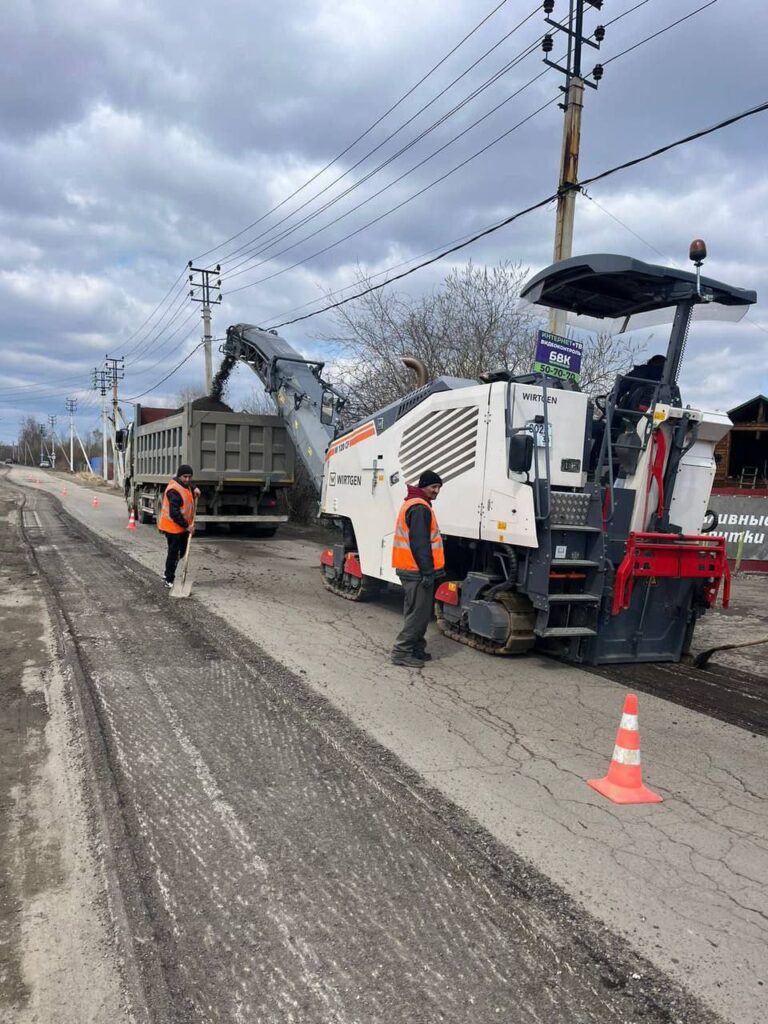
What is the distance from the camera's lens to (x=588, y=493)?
638 cm

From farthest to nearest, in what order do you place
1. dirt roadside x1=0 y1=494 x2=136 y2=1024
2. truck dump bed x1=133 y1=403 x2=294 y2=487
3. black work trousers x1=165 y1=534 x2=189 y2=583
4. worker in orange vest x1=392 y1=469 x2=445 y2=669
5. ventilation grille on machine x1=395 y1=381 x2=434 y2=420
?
truck dump bed x1=133 y1=403 x2=294 y2=487 → black work trousers x1=165 y1=534 x2=189 y2=583 → ventilation grille on machine x1=395 y1=381 x2=434 y2=420 → worker in orange vest x1=392 y1=469 x2=445 y2=669 → dirt roadside x1=0 y1=494 x2=136 y2=1024

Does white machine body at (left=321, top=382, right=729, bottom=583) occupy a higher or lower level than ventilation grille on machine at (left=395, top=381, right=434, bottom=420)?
lower

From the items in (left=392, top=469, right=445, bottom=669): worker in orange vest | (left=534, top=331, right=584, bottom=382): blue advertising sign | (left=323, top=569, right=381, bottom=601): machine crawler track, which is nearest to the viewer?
(left=392, top=469, right=445, bottom=669): worker in orange vest

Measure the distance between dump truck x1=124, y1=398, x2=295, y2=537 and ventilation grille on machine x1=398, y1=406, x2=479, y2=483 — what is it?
7.55m

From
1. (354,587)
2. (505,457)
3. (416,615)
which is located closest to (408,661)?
(416,615)

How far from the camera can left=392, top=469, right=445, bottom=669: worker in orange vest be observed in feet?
21.0

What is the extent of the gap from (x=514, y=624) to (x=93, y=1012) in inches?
187

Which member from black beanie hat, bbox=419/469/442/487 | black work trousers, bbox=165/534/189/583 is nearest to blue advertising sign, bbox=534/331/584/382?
black beanie hat, bbox=419/469/442/487

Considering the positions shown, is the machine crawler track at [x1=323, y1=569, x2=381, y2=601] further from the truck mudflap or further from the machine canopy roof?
the machine canopy roof

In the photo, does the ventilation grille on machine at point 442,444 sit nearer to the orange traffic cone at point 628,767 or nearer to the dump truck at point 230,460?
the orange traffic cone at point 628,767

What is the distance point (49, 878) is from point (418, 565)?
3.97 meters

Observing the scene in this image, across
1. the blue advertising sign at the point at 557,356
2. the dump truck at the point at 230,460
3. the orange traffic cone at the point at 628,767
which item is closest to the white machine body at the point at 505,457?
the blue advertising sign at the point at 557,356

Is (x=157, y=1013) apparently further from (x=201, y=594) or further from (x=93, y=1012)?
(x=201, y=594)

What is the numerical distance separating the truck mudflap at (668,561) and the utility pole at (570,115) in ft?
20.9
